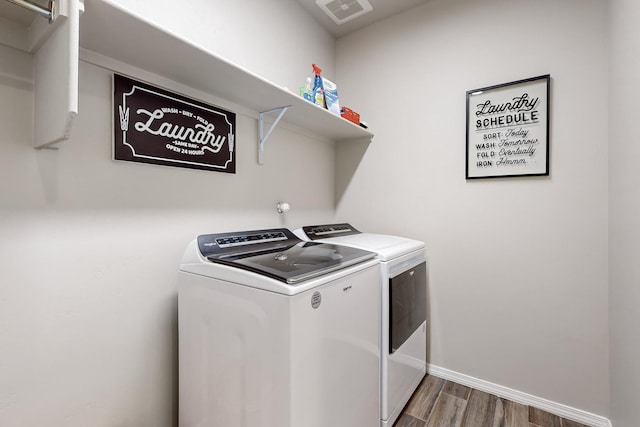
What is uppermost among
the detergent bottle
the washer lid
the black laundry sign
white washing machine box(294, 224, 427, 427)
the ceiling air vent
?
the ceiling air vent

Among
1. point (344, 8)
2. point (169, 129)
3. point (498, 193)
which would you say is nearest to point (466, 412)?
point (498, 193)

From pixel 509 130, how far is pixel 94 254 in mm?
2275

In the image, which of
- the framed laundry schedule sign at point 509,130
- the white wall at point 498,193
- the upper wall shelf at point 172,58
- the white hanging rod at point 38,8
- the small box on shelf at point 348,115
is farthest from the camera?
the small box on shelf at point 348,115

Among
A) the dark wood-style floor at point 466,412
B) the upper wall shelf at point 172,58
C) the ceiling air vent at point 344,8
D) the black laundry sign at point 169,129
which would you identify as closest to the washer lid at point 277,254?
the black laundry sign at point 169,129

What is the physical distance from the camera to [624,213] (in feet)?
4.28

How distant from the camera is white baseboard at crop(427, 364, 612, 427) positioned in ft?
5.37

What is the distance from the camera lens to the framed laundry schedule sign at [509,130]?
1.73 m

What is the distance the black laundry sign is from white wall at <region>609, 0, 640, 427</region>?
1823mm

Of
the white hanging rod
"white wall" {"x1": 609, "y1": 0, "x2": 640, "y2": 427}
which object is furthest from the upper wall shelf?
"white wall" {"x1": 609, "y1": 0, "x2": 640, "y2": 427}

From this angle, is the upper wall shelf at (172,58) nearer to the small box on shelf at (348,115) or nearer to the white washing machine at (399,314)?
the small box on shelf at (348,115)

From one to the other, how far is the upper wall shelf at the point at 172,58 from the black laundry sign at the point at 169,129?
98 millimetres

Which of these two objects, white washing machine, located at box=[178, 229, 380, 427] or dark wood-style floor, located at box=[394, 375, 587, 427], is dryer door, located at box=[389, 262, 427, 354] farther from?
dark wood-style floor, located at box=[394, 375, 587, 427]

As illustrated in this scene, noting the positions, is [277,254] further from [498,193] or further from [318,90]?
[498,193]

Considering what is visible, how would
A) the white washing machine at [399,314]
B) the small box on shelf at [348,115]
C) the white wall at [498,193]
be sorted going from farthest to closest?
the small box on shelf at [348,115], the white wall at [498,193], the white washing machine at [399,314]
